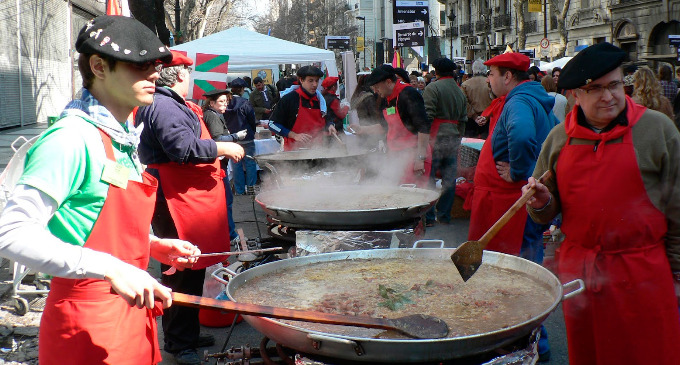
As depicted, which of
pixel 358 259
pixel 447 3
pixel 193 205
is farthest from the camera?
pixel 447 3

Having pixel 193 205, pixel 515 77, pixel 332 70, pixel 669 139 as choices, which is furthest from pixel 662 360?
pixel 332 70

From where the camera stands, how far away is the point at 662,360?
2512mm

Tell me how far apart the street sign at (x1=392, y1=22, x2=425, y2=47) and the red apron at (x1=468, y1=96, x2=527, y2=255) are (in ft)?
40.1

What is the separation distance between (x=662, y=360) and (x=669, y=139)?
90cm

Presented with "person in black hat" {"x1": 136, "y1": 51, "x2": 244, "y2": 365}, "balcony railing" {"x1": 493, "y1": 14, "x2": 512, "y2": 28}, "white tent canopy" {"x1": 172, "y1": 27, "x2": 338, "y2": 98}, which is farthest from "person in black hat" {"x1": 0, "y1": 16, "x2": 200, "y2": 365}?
"balcony railing" {"x1": 493, "y1": 14, "x2": 512, "y2": 28}

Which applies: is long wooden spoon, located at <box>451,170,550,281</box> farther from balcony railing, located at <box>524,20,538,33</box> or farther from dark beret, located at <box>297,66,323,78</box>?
balcony railing, located at <box>524,20,538,33</box>

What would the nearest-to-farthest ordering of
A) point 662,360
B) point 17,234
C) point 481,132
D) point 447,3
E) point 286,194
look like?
point 17,234 < point 662,360 < point 286,194 < point 481,132 < point 447,3

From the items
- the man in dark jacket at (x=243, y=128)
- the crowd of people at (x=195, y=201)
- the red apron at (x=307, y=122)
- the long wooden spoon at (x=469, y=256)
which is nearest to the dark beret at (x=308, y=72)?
the red apron at (x=307, y=122)

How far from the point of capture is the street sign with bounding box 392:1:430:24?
54.3 feet

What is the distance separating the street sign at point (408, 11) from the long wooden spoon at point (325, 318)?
1534 centimetres

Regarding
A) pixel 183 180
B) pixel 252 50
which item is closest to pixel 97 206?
pixel 183 180

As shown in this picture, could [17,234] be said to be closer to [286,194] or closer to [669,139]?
[669,139]

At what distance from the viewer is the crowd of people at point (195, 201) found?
185cm

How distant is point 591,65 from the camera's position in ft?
8.45
